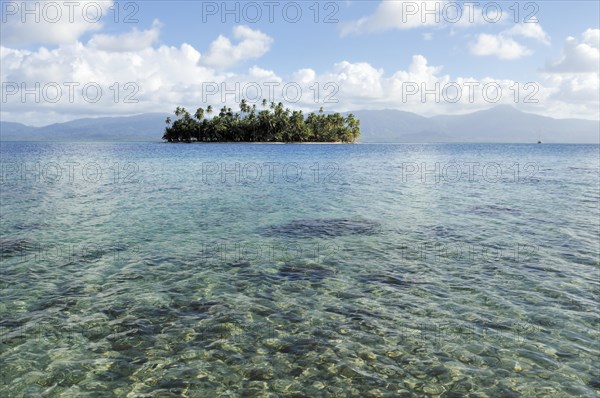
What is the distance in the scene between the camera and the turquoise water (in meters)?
8.50

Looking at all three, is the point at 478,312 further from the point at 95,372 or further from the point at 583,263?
the point at 95,372

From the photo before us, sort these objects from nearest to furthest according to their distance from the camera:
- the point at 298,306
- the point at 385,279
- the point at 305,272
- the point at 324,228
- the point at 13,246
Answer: the point at 298,306
the point at 385,279
the point at 305,272
the point at 13,246
the point at 324,228

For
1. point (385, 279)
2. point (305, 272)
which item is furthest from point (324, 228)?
point (385, 279)

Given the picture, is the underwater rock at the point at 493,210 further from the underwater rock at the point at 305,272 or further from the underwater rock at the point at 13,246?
the underwater rock at the point at 13,246

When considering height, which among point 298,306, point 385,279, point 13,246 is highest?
point 13,246

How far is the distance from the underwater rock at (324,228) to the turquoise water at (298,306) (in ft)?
0.59

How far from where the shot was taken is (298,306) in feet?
39.4

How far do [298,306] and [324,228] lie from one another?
11.3 m

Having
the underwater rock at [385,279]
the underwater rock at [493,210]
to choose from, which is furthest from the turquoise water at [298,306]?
the underwater rock at [493,210]

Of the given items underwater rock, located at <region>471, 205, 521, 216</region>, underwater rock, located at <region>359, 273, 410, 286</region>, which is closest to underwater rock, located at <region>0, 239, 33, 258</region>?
underwater rock, located at <region>359, 273, 410, 286</region>

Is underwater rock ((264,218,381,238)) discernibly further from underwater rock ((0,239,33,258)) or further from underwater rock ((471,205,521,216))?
underwater rock ((0,239,33,258))

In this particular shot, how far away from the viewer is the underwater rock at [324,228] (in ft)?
71.4

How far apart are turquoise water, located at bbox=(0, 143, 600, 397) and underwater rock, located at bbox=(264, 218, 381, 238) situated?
179 mm

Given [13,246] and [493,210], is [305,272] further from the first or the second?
[493,210]
